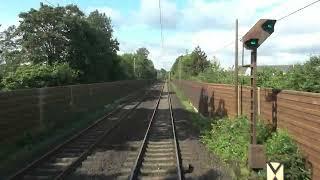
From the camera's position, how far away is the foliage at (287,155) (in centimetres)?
1065

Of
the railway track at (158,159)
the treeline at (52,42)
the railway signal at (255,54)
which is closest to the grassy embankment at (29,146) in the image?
the railway track at (158,159)

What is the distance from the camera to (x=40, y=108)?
74.0 feet

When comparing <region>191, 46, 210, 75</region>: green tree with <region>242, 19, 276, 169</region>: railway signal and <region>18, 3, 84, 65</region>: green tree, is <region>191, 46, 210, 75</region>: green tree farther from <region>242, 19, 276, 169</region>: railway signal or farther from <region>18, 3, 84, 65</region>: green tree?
<region>242, 19, 276, 169</region>: railway signal

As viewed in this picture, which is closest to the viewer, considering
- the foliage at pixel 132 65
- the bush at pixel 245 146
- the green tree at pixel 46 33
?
the bush at pixel 245 146

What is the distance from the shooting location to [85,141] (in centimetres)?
1892

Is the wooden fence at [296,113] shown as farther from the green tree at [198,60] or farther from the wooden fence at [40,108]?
the green tree at [198,60]

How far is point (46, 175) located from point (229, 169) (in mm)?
4330

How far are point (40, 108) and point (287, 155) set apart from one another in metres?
13.8

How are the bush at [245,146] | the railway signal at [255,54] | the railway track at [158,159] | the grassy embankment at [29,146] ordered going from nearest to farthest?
the bush at [245,146] < the railway signal at [255,54] < the railway track at [158,159] < the grassy embankment at [29,146]

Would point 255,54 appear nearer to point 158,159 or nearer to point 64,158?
point 158,159

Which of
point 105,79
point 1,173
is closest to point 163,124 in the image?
point 1,173

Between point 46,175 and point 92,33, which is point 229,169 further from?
point 92,33

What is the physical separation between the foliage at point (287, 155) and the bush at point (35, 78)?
1611 cm

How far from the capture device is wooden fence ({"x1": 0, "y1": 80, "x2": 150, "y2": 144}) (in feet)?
59.2
